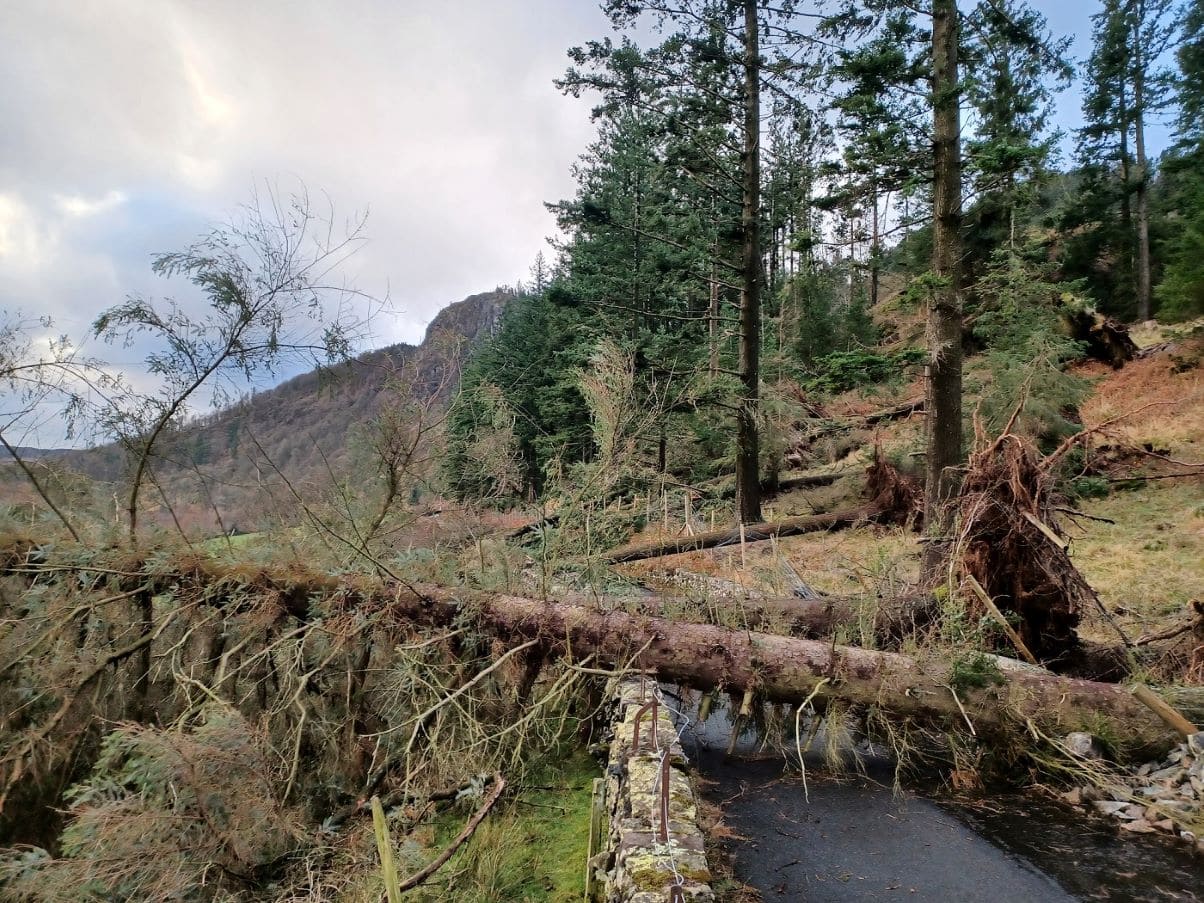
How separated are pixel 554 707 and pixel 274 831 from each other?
2147mm

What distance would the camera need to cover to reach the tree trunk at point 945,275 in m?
7.64

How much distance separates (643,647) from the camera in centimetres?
513

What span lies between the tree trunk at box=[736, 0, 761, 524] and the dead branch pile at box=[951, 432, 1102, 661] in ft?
21.3

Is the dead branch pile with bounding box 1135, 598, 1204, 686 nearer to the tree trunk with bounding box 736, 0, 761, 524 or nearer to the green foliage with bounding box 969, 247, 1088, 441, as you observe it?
the green foliage with bounding box 969, 247, 1088, 441

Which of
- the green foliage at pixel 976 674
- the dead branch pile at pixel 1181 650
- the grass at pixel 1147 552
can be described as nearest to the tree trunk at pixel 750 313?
the grass at pixel 1147 552

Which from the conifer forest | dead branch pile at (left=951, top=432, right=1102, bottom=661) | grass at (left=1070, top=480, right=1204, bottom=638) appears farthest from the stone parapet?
grass at (left=1070, top=480, right=1204, bottom=638)

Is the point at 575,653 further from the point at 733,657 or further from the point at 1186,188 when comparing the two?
the point at 1186,188

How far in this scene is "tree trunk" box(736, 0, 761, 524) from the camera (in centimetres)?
1230

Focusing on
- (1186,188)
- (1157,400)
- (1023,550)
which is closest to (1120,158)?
(1186,188)

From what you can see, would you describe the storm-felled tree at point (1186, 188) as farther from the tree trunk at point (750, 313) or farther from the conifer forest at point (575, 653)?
the tree trunk at point (750, 313)

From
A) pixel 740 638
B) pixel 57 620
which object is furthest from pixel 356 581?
pixel 740 638

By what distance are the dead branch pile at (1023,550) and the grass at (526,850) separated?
3.98 meters

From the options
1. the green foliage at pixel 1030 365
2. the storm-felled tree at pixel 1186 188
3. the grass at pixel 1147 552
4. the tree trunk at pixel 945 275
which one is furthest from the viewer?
the storm-felled tree at pixel 1186 188

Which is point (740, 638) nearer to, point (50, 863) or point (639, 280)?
point (50, 863)
